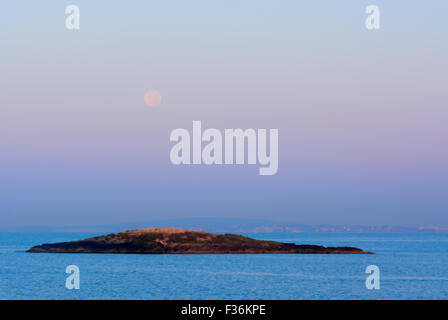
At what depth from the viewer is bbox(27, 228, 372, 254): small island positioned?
422ft

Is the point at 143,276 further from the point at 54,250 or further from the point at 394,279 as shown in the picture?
the point at 54,250

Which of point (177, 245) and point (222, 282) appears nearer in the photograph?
point (222, 282)

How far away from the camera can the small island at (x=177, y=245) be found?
5069 inches

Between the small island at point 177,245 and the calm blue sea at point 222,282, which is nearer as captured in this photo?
the calm blue sea at point 222,282

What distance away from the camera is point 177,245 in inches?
5098

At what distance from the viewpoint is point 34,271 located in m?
85.8

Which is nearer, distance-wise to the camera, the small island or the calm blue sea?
the calm blue sea

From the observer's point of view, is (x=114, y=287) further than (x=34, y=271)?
No
